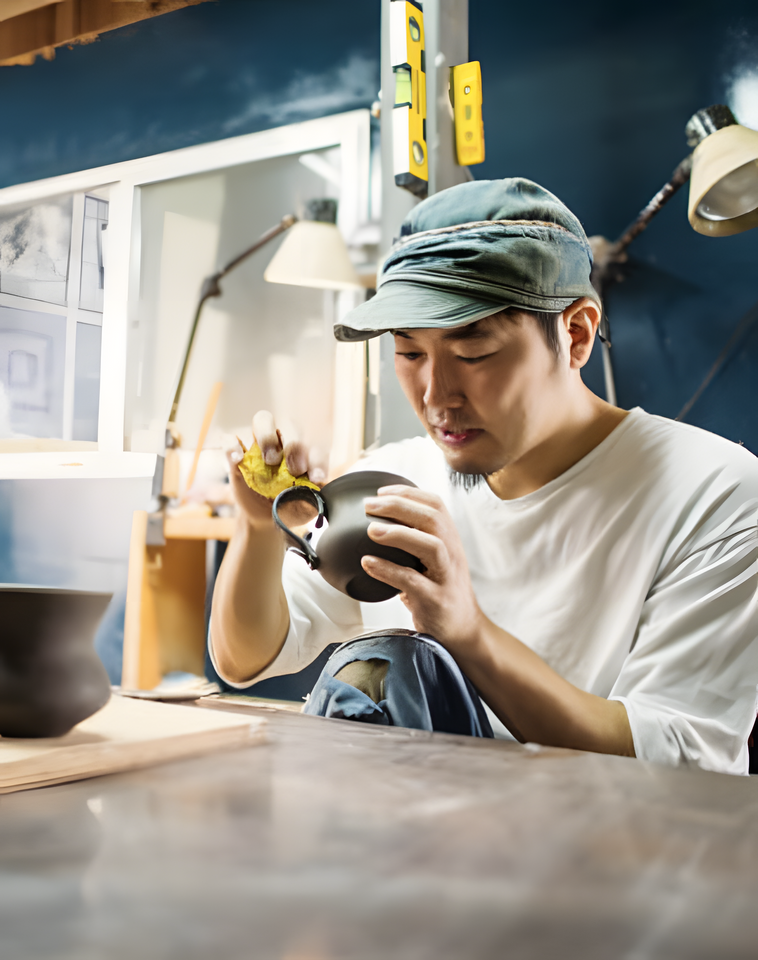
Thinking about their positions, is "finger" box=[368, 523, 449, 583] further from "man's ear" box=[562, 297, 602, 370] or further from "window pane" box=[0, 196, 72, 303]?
"window pane" box=[0, 196, 72, 303]

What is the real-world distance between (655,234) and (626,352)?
0.16 m

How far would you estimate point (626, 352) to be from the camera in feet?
3.74

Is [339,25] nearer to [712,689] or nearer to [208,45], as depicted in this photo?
[208,45]

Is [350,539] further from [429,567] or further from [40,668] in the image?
[40,668]

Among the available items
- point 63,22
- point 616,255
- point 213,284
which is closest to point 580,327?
point 616,255

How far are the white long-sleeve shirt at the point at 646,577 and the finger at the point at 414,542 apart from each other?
0.23m

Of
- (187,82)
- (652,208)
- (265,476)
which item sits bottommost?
(265,476)

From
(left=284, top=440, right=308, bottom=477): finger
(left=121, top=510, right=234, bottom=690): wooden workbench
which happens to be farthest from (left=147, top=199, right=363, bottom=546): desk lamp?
(left=284, top=440, right=308, bottom=477): finger

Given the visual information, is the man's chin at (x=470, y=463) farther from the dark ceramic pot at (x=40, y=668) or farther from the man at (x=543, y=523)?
the dark ceramic pot at (x=40, y=668)

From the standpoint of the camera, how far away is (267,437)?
1460 mm

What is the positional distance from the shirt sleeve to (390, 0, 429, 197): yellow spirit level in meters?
0.69

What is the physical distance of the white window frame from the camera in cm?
150

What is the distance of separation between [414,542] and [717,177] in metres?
0.60

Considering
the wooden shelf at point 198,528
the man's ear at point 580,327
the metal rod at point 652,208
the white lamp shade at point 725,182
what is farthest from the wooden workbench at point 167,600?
the white lamp shade at point 725,182
